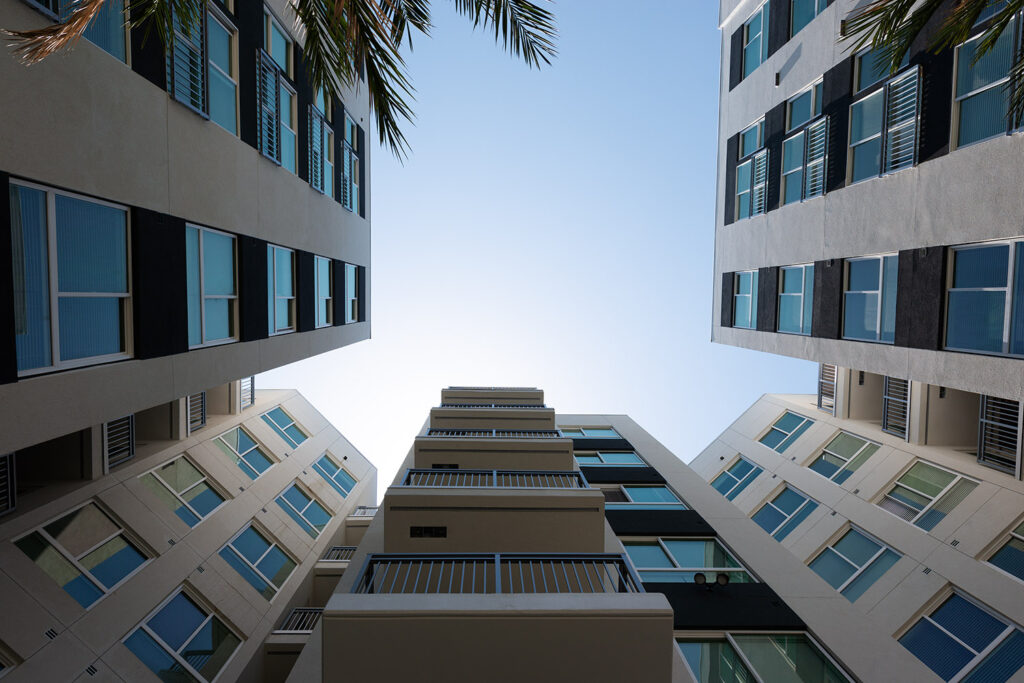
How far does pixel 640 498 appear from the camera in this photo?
1537cm

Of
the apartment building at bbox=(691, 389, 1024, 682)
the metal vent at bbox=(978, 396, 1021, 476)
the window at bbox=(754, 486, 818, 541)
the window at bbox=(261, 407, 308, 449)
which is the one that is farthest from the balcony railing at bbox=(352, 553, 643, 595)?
the window at bbox=(261, 407, 308, 449)

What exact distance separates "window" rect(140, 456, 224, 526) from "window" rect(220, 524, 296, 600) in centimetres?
110

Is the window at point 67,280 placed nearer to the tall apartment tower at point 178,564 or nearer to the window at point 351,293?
the tall apartment tower at point 178,564

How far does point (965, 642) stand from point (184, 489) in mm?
17728

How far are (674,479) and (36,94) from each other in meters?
16.6

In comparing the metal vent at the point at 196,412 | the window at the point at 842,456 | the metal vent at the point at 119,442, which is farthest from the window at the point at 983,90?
the metal vent at the point at 196,412

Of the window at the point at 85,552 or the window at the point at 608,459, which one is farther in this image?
the window at the point at 608,459

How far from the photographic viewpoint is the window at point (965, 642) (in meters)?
9.38

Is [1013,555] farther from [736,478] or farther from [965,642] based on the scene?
[736,478]

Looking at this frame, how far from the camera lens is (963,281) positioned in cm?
897

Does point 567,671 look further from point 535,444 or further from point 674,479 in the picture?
point 674,479

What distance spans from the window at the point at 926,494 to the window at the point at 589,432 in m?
9.32

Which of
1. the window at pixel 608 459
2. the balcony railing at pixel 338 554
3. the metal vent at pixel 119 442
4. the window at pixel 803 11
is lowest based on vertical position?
the balcony railing at pixel 338 554

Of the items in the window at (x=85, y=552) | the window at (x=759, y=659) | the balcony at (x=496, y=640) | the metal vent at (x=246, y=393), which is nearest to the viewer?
the balcony at (x=496, y=640)
